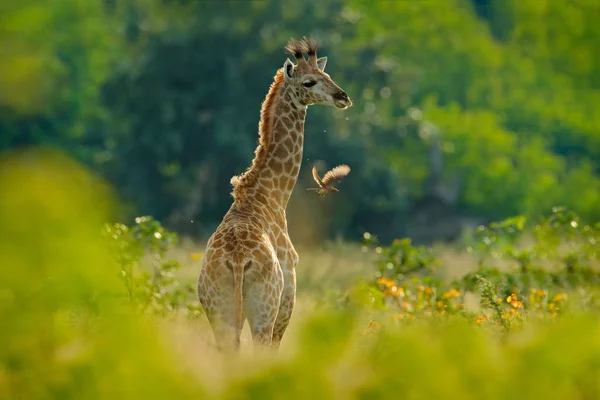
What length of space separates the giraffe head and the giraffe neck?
91 mm

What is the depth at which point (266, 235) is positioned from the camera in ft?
25.9

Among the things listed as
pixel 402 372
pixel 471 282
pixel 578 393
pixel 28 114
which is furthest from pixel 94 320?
pixel 28 114

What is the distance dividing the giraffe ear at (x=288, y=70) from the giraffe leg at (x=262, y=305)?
6.56 feet

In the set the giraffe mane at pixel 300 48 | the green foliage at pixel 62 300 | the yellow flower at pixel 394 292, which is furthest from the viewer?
the yellow flower at pixel 394 292

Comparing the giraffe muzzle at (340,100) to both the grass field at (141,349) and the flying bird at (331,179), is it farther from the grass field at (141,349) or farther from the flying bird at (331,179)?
the grass field at (141,349)

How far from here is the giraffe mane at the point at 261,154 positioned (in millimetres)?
8453

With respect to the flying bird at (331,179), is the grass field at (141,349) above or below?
below

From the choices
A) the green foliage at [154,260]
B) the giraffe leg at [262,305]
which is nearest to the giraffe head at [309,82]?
the giraffe leg at [262,305]

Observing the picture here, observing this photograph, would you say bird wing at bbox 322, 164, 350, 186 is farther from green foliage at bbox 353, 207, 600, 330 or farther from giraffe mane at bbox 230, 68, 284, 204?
green foliage at bbox 353, 207, 600, 330

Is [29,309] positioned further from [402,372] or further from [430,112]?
[430,112]

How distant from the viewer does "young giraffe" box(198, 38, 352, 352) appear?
7.38m

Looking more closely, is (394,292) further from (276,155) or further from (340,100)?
(340,100)

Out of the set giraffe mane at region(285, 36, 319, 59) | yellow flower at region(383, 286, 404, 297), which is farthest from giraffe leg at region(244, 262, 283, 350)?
yellow flower at region(383, 286, 404, 297)

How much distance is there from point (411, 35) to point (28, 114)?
20.8 metres
